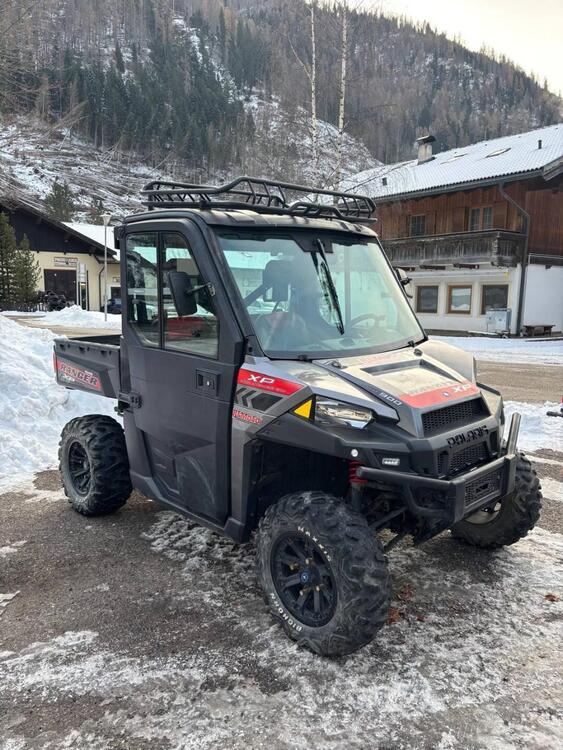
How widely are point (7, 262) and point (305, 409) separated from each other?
37.0m

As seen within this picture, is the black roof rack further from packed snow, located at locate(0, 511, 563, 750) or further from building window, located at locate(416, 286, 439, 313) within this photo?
building window, located at locate(416, 286, 439, 313)

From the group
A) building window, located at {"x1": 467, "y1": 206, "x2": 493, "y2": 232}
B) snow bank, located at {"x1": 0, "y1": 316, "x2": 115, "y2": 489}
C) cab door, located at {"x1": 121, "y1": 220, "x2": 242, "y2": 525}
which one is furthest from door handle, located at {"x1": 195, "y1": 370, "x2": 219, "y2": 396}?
building window, located at {"x1": 467, "y1": 206, "x2": 493, "y2": 232}

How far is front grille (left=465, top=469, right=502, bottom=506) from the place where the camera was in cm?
314

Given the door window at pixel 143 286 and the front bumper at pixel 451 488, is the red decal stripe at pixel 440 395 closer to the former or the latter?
the front bumper at pixel 451 488

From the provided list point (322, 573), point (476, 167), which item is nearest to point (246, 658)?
point (322, 573)

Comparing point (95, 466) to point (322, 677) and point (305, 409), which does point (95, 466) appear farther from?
point (322, 677)

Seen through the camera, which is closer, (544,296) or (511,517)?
(511,517)

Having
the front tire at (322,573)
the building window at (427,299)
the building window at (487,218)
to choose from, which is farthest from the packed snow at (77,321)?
the front tire at (322,573)

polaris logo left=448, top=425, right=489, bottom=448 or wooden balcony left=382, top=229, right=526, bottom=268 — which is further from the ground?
wooden balcony left=382, top=229, right=526, bottom=268

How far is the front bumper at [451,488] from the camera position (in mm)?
2939

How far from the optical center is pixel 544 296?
87.2 feet

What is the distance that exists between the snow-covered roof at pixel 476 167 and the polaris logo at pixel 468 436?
73.0 ft

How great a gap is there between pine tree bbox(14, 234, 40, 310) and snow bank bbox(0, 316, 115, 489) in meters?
29.8

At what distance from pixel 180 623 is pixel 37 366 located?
6467mm
